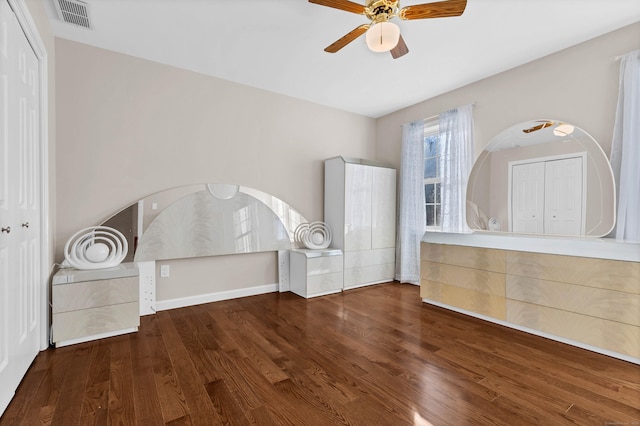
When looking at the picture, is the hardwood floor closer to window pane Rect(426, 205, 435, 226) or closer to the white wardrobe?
the white wardrobe

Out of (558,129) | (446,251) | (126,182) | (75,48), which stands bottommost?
(446,251)

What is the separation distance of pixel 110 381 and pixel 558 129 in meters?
4.05

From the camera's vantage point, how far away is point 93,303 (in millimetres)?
2377

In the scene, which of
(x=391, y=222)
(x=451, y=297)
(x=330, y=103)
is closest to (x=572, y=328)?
(x=451, y=297)

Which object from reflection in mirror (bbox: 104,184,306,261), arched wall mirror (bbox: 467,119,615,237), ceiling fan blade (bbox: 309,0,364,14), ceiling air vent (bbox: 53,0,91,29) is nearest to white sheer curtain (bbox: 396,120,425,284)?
arched wall mirror (bbox: 467,119,615,237)

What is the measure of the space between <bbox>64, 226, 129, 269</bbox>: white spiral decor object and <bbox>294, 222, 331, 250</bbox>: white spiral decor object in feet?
6.36

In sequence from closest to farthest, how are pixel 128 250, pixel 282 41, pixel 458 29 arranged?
pixel 458 29 → pixel 282 41 → pixel 128 250

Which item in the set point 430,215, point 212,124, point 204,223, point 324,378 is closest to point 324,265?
point 204,223

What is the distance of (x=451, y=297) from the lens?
3.16m

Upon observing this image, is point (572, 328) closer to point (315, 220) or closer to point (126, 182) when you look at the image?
point (315, 220)

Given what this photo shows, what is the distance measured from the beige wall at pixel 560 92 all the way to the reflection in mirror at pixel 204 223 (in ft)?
8.36

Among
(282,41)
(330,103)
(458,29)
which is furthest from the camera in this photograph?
(330,103)

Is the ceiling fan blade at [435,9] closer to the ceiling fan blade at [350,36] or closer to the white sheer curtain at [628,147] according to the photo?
the ceiling fan blade at [350,36]

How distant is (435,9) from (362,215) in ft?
8.40
